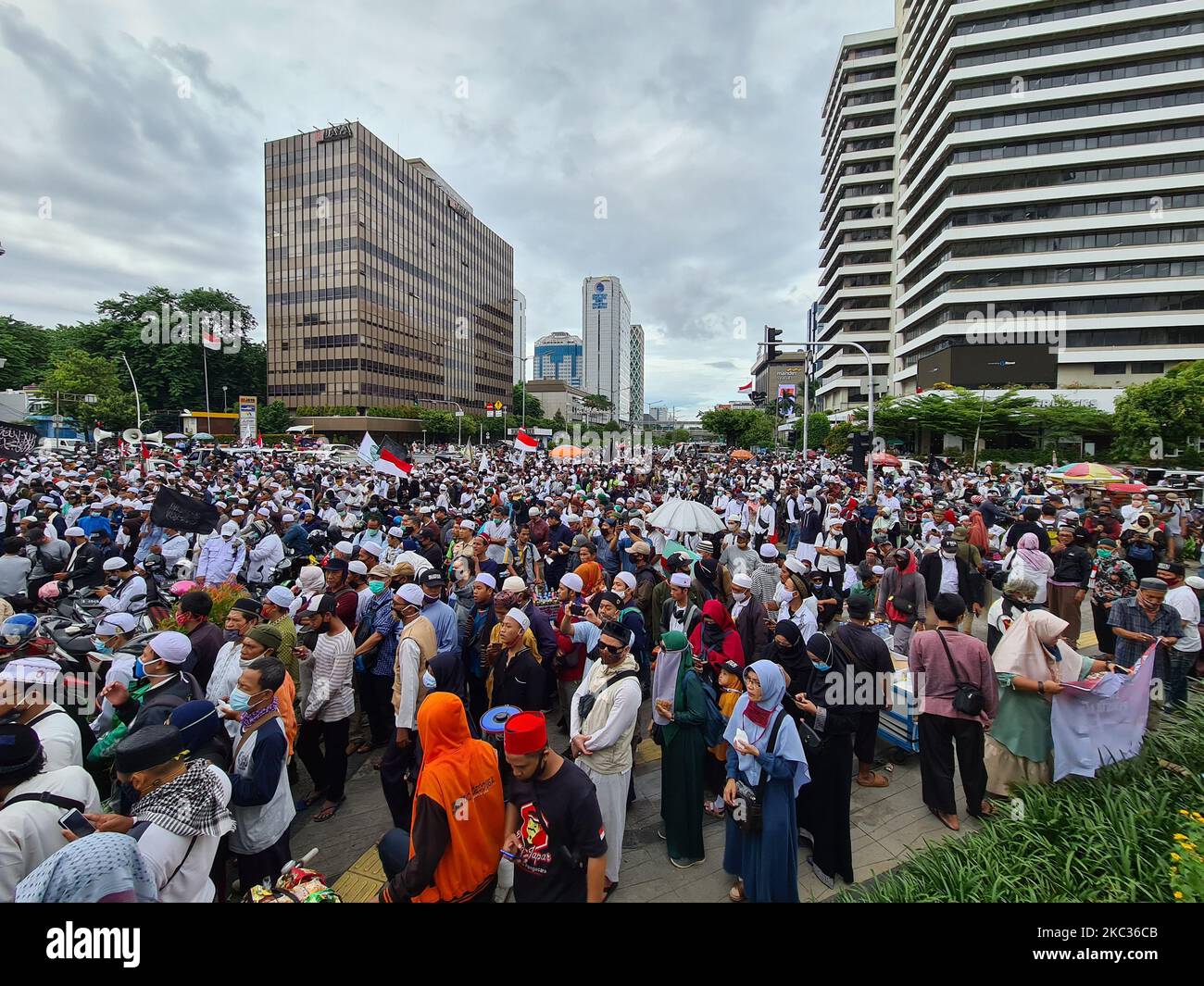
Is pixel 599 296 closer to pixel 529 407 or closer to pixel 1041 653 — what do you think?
pixel 529 407

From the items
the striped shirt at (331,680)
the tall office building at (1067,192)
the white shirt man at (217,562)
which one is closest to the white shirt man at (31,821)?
the striped shirt at (331,680)

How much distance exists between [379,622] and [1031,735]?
5.61 metres

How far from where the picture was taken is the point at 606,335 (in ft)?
536

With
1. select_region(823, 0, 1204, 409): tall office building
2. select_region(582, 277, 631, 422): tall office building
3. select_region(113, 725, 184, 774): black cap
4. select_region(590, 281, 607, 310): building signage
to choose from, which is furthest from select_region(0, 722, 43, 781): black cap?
select_region(590, 281, 607, 310): building signage

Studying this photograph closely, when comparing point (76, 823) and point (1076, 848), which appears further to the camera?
point (1076, 848)

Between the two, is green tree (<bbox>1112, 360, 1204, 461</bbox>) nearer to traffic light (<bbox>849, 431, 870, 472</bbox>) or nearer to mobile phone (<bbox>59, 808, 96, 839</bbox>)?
traffic light (<bbox>849, 431, 870, 472</bbox>)

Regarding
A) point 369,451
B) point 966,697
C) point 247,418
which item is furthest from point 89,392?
point 966,697

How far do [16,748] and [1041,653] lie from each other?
6.41 meters

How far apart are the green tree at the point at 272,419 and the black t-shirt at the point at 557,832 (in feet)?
208

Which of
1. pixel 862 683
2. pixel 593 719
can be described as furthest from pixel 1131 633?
pixel 593 719

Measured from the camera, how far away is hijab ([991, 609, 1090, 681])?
4355mm
